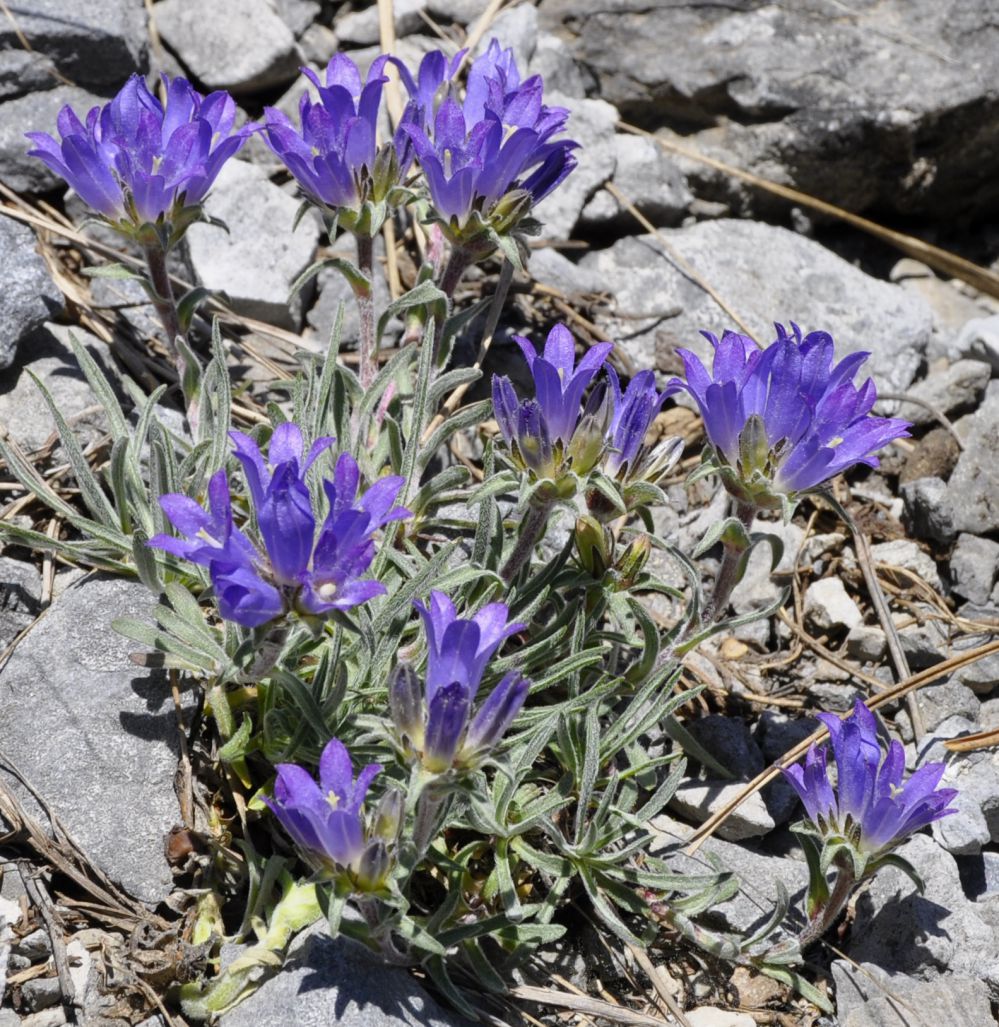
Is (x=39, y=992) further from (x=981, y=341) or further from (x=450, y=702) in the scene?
(x=981, y=341)

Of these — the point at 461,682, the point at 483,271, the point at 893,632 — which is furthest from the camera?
the point at 483,271

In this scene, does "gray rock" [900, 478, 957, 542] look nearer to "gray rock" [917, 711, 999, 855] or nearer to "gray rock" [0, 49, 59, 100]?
"gray rock" [917, 711, 999, 855]

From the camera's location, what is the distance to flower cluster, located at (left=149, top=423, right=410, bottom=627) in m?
2.96

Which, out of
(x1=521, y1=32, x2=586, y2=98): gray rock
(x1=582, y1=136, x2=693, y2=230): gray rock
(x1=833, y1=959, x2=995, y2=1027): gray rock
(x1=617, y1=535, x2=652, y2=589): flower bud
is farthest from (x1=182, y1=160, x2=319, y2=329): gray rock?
(x1=833, y1=959, x2=995, y2=1027): gray rock

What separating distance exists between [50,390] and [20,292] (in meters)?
0.39

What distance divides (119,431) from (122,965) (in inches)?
69.2

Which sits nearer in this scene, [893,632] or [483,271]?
[893,632]

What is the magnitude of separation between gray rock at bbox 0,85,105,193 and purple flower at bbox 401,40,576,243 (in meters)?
1.84

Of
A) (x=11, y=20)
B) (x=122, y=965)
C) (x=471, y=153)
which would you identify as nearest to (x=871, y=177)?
(x=471, y=153)

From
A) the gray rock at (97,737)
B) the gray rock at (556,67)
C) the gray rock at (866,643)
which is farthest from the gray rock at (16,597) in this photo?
the gray rock at (556,67)

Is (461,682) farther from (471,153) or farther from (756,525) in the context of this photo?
(756,525)

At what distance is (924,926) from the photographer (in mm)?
4016

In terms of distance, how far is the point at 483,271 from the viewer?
5.84m

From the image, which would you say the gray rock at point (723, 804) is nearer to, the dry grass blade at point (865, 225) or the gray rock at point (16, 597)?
the gray rock at point (16, 597)
